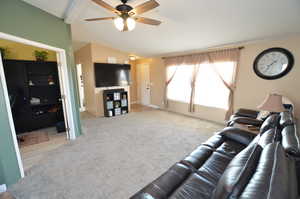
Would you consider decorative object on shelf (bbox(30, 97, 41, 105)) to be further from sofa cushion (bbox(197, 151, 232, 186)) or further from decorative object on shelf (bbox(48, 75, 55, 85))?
sofa cushion (bbox(197, 151, 232, 186))

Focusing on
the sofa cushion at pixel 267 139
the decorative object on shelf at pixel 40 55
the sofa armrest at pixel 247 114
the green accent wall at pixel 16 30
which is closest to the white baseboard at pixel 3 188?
the green accent wall at pixel 16 30

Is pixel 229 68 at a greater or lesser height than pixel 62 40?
lesser

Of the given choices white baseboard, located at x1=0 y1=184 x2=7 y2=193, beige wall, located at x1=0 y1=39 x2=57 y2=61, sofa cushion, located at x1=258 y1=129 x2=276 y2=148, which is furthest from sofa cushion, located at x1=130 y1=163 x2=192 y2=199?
beige wall, located at x1=0 y1=39 x2=57 y2=61

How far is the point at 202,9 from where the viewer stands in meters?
2.24

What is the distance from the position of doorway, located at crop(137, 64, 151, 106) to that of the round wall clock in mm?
4101

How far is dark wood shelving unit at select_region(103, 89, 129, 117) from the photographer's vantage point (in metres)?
4.94

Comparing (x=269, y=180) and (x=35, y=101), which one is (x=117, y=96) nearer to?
(x=35, y=101)

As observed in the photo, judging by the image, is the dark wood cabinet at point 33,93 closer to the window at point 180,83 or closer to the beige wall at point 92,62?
the beige wall at point 92,62

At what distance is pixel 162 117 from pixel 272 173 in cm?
403

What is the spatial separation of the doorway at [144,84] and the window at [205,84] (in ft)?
4.60

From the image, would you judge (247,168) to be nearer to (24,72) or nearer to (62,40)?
(62,40)

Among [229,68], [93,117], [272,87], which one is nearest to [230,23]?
[229,68]

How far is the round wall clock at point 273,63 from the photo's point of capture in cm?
288

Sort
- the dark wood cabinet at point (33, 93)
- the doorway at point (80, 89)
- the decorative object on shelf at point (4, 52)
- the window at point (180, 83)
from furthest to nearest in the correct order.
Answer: the doorway at point (80, 89) → the window at point (180, 83) → the dark wood cabinet at point (33, 93) → the decorative object on shelf at point (4, 52)
